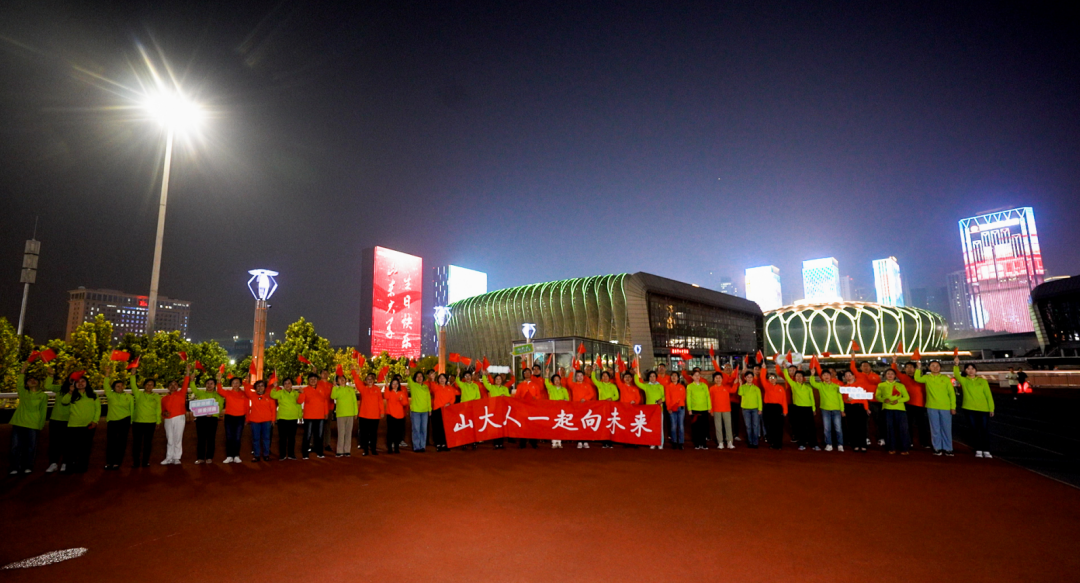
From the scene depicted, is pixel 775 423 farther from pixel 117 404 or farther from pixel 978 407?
pixel 117 404

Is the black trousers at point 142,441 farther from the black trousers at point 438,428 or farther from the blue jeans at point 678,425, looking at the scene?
the blue jeans at point 678,425

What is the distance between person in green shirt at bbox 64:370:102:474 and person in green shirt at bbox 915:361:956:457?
1517 cm

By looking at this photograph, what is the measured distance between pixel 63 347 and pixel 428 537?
28.5 metres

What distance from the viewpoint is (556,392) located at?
11.9 meters

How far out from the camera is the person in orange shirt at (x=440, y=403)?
1124 centimetres

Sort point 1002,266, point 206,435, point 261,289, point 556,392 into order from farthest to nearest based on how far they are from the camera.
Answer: point 1002,266 < point 261,289 < point 556,392 < point 206,435

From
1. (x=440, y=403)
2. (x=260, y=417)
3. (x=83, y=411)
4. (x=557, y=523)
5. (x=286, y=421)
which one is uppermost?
(x=83, y=411)

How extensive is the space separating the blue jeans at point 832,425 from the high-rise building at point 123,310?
402ft

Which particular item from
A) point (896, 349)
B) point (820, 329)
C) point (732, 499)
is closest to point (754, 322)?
point (820, 329)

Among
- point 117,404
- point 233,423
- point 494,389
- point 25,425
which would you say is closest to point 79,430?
point 117,404

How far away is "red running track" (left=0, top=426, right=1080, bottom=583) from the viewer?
4.45m

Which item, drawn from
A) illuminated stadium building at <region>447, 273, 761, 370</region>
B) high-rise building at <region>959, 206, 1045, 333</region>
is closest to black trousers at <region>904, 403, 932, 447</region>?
illuminated stadium building at <region>447, 273, 761, 370</region>

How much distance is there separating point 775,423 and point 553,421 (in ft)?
15.4

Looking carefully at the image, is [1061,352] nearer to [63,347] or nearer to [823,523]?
[823,523]
